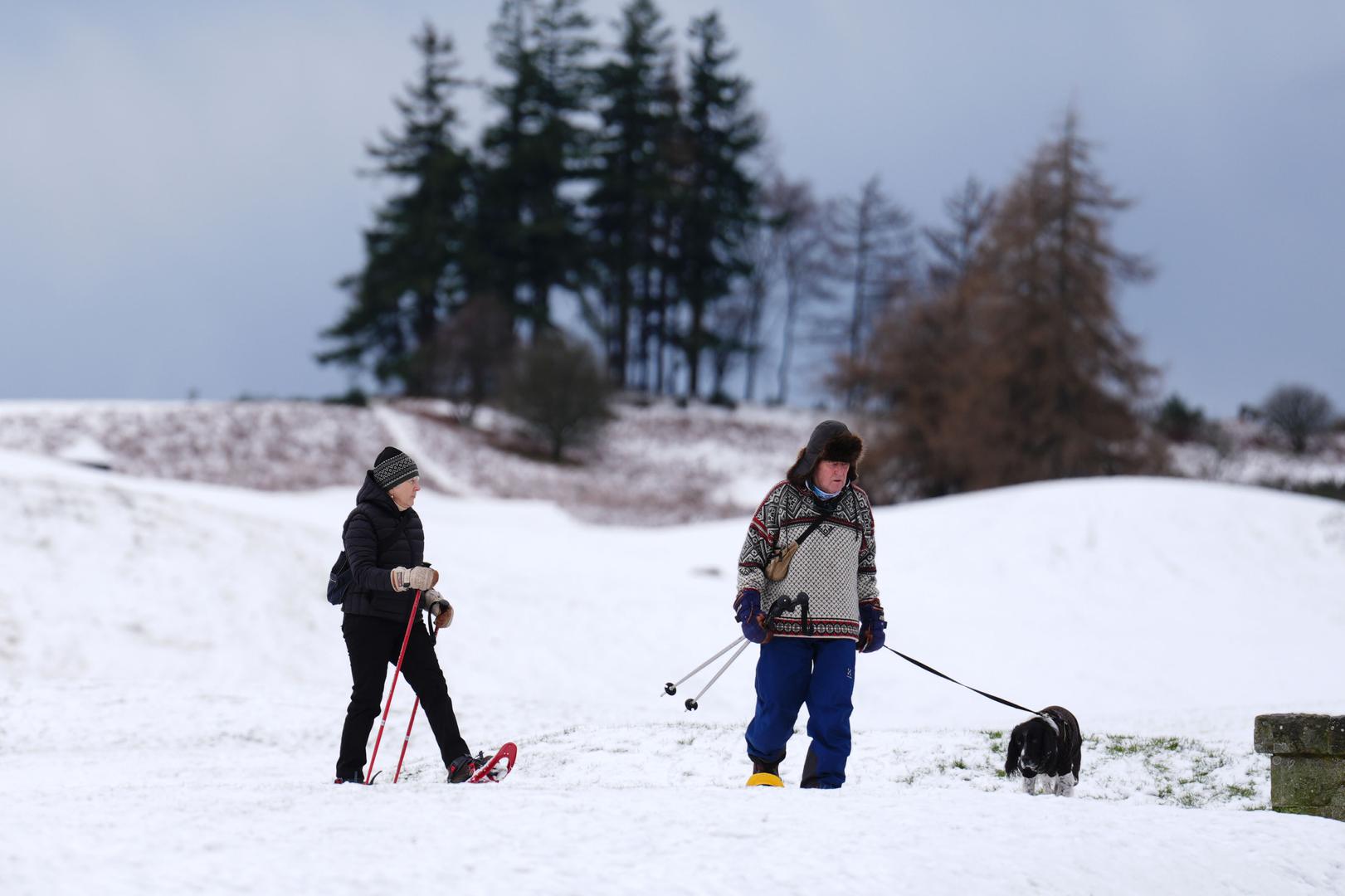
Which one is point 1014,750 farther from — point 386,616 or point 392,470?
point 392,470

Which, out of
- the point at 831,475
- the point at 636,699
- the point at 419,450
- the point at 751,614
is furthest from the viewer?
the point at 419,450

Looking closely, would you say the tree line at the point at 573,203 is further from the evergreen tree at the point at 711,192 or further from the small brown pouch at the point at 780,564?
the small brown pouch at the point at 780,564

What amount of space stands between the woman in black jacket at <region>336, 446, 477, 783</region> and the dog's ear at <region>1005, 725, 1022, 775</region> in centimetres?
290

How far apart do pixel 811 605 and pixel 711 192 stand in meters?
51.8

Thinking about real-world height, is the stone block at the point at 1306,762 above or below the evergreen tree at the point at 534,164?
below

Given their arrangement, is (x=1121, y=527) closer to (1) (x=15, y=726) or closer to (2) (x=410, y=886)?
(1) (x=15, y=726)

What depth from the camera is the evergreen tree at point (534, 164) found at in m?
53.7

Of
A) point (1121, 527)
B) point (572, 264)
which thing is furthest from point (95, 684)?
point (572, 264)

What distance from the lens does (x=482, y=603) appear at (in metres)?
16.9

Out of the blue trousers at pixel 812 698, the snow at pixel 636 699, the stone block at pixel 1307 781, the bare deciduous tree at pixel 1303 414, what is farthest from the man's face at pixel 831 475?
the bare deciduous tree at pixel 1303 414

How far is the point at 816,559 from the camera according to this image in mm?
6215

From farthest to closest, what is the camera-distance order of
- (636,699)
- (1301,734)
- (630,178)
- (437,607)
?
(630,178), (636,699), (437,607), (1301,734)

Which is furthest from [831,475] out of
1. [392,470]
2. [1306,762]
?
[1306,762]

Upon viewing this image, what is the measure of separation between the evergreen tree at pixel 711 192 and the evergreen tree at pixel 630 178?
1.08 metres
